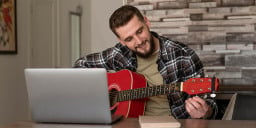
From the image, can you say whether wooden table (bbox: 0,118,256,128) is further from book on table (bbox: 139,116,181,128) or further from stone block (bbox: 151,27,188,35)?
stone block (bbox: 151,27,188,35)

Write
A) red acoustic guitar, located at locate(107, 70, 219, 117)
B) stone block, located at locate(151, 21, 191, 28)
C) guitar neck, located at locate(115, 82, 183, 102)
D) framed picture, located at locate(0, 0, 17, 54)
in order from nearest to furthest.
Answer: guitar neck, located at locate(115, 82, 183, 102) → red acoustic guitar, located at locate(107, 70, 219, 117) → stone block, located at locate(151, 21, 191, 28) → framed picture, located at locate(0, 0, 17, 54)

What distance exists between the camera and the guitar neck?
1926mm

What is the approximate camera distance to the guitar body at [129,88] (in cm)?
211

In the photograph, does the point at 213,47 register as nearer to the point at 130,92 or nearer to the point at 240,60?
the point at 240,60

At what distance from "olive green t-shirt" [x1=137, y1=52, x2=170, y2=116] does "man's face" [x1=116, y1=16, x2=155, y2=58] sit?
12cm

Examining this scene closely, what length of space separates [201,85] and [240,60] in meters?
1.45

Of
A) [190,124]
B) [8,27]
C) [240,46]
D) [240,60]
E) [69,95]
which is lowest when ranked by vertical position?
[190,124]

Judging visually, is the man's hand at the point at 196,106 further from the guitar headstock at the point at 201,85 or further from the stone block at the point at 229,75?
the stone block at the point at 229,75

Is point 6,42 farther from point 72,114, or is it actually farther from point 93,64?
point 72,114

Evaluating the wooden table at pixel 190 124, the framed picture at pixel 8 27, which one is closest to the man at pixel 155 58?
the wooden table at pixel 190 124

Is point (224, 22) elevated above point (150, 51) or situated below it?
above

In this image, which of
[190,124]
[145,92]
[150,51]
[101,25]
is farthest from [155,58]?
[101,25]

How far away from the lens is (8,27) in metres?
4.15

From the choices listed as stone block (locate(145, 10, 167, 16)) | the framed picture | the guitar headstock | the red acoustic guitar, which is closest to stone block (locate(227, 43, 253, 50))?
stone block (locate(145, 10, 167, 16))
